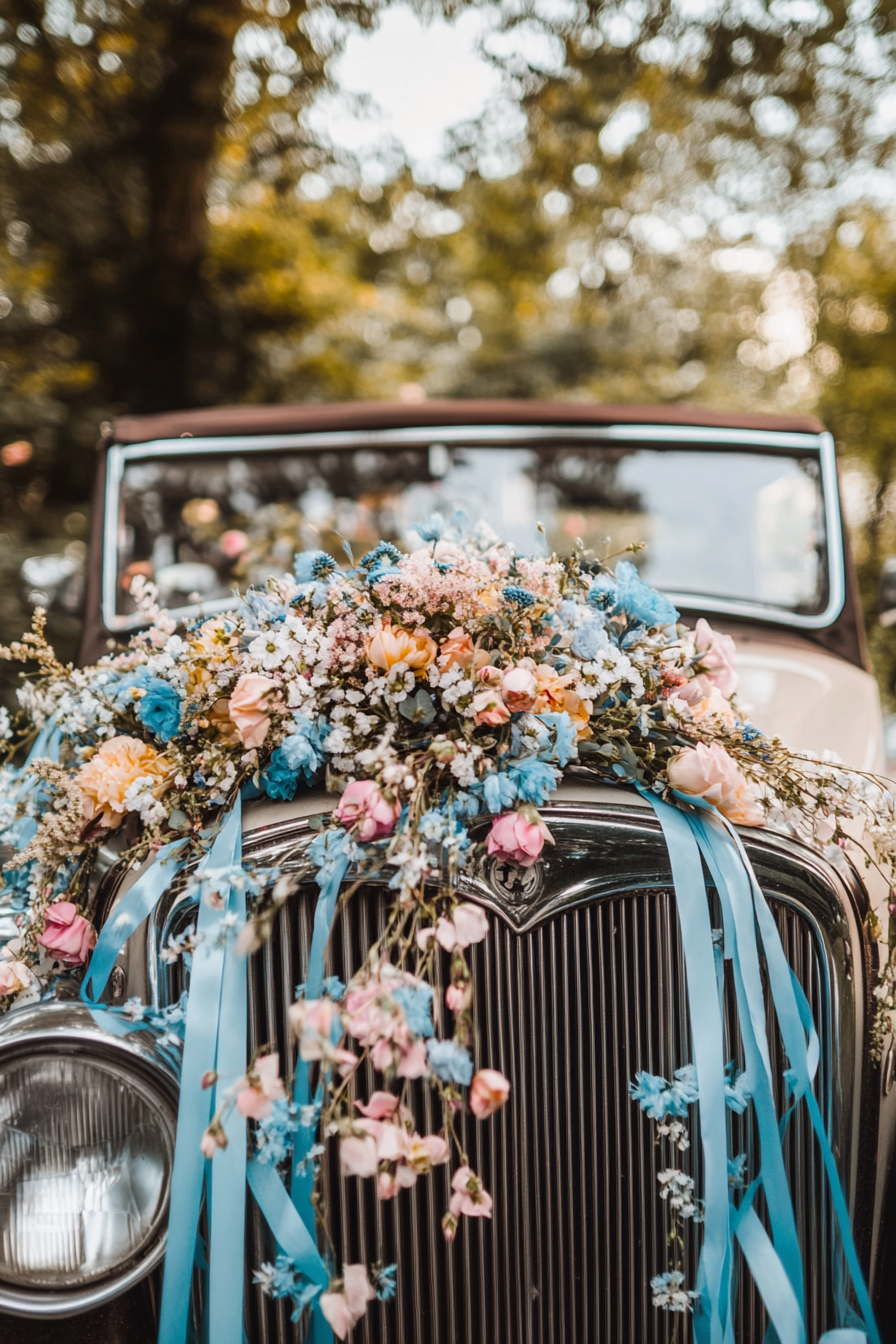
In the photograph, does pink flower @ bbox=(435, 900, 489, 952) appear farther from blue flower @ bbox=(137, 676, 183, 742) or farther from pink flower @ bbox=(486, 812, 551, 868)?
blue flower @ bbox=(137, 676, 183, 742)

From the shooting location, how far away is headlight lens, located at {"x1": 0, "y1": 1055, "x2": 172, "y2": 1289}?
4.28ft

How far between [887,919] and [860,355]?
11388mm

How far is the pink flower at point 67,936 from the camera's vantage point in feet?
5.06

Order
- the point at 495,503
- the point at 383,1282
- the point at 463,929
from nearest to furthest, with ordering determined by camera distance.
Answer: the point at 463,929
the point at 383,1282
the point at 495,503

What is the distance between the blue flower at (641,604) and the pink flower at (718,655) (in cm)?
15

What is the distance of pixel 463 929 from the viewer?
1260mm

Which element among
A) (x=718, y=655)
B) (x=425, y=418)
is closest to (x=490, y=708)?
(x=718, y=655)

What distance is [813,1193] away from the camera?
1.55 metres

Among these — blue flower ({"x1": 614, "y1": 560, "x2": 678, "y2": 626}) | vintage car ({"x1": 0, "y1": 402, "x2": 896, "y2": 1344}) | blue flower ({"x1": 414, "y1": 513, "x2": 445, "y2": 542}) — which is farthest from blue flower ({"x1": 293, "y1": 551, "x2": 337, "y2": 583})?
blue flower ({"x1": 614, "y1": 560, "x2": 678, "y2": 626})

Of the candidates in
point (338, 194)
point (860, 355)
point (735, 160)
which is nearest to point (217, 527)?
point (338, 194)

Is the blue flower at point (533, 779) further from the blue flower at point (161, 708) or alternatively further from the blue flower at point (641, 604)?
the blue flower at point (161, 708)

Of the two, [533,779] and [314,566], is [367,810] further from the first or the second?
[314,566]

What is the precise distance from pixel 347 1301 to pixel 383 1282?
0.19 metres

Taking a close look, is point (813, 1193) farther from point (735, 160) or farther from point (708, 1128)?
point (735, 160)
